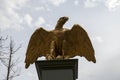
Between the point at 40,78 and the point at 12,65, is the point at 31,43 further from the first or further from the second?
the point at 12,65

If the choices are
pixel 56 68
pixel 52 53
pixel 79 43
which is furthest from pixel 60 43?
pixel 56 68

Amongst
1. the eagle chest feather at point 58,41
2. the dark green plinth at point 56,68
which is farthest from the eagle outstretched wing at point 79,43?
the dark green plinth at point 56,68

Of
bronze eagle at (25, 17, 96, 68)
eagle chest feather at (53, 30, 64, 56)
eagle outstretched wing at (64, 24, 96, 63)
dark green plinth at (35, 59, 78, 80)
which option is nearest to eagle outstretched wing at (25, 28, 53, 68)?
bronze eagle at (25, 17, 96, 68)

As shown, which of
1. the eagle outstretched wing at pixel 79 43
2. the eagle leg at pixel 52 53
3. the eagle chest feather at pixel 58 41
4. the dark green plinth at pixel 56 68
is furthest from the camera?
the eagle outstretched wing at pixel 79 43

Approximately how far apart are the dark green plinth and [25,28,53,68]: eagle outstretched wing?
0.80 m

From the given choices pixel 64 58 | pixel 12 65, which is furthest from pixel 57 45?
pixel 12 65

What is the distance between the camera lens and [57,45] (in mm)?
8102

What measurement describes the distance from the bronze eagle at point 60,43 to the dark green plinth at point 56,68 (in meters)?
0.58

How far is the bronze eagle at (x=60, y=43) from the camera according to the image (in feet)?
26.6

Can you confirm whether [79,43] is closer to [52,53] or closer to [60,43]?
[60,43]

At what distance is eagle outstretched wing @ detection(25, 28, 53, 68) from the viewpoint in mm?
8266

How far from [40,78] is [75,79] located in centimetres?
91

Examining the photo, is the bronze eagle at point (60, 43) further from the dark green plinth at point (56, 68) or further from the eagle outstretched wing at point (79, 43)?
the dark green plinth at point (56, 68)

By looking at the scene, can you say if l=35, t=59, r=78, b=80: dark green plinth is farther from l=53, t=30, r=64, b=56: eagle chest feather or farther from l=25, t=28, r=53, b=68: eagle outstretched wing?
l=25, t=28, r=53, b=68: eagle outstretched wing
